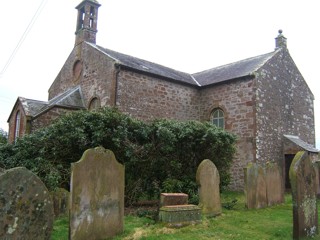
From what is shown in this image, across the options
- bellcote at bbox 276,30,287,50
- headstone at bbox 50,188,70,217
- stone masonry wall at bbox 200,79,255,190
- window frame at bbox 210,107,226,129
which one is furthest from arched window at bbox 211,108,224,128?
headstone at bbox 50,188,70,217

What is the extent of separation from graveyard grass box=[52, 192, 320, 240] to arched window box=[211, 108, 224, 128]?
9.36 metres

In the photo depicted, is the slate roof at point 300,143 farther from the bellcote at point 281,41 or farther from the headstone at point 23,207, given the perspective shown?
the headstone at point 23,207

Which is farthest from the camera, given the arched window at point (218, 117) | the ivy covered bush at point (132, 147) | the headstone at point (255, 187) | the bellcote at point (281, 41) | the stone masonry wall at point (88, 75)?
the bellcote at point (281, 41)

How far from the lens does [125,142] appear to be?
10.4 metres

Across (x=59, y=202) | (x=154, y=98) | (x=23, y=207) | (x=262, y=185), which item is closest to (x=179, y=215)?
(x=59, y=202)

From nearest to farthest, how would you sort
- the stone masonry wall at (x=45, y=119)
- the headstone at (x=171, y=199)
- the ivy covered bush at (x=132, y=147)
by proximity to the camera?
the headstone at (x=171, y=199) → the ivy covered bush at (x=132, y=147) → the stone masonry wall at (x=45, y=119)

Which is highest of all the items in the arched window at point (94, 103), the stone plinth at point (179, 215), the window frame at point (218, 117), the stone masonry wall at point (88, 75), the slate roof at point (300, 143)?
the stone masonry wall at point (88, 75)

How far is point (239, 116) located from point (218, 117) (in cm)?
167

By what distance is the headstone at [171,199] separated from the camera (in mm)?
7805

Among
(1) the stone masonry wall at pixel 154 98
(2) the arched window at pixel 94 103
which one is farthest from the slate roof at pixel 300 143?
(2) the arched window at pixel 94 103

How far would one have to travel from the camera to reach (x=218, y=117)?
1848cm

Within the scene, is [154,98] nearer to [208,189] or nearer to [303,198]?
[208,189]

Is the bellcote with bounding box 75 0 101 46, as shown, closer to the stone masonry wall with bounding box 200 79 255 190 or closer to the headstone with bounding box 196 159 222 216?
the stone masonry wall with bounding box 200 79 255 190

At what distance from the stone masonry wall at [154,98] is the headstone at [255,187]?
25.6 feet
